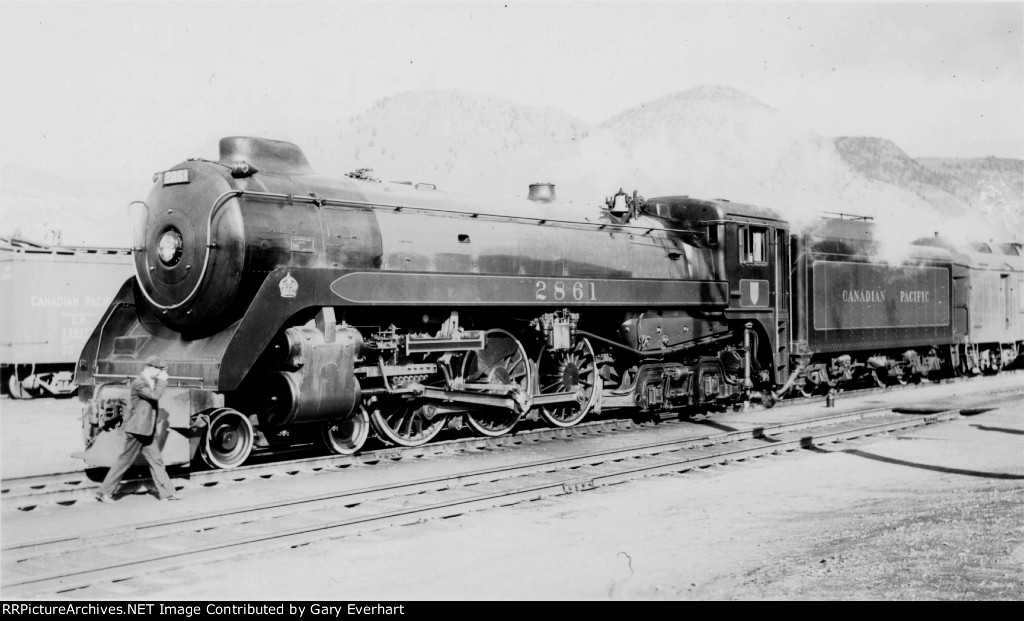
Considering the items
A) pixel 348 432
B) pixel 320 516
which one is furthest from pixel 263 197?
pixel 320 516

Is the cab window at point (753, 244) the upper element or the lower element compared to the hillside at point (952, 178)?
lower

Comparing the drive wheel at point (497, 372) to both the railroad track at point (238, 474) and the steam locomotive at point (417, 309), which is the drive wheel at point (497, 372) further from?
the railroad track at point (238, 474)

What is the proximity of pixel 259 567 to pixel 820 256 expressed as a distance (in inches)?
551

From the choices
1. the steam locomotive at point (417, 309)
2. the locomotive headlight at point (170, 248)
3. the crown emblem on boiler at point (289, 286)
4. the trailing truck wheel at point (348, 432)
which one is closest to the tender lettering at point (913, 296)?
the steam locomotive at point (417, 309)

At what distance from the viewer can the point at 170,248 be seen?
10844mm

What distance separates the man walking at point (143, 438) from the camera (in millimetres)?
9164

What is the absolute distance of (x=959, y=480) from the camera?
1073 centimetres

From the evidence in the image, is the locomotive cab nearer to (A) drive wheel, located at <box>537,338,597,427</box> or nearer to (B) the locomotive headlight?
(A) drive wheel, located at <box>537,338,597,427</box>

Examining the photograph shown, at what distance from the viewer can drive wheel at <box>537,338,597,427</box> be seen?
13945mm

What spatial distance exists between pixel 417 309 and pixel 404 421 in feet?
5.09

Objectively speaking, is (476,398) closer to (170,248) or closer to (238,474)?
(238,474)

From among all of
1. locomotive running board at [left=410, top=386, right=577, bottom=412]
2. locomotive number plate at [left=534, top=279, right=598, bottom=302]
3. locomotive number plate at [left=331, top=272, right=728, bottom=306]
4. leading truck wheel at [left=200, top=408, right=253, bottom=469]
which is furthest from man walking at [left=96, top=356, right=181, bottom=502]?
locomotive number plate at [left=534, top=279, right=598, bottom=302]

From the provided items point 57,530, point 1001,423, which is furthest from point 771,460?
point 57,530

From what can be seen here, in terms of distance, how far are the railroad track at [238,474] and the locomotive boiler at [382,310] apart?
12.5 inches
